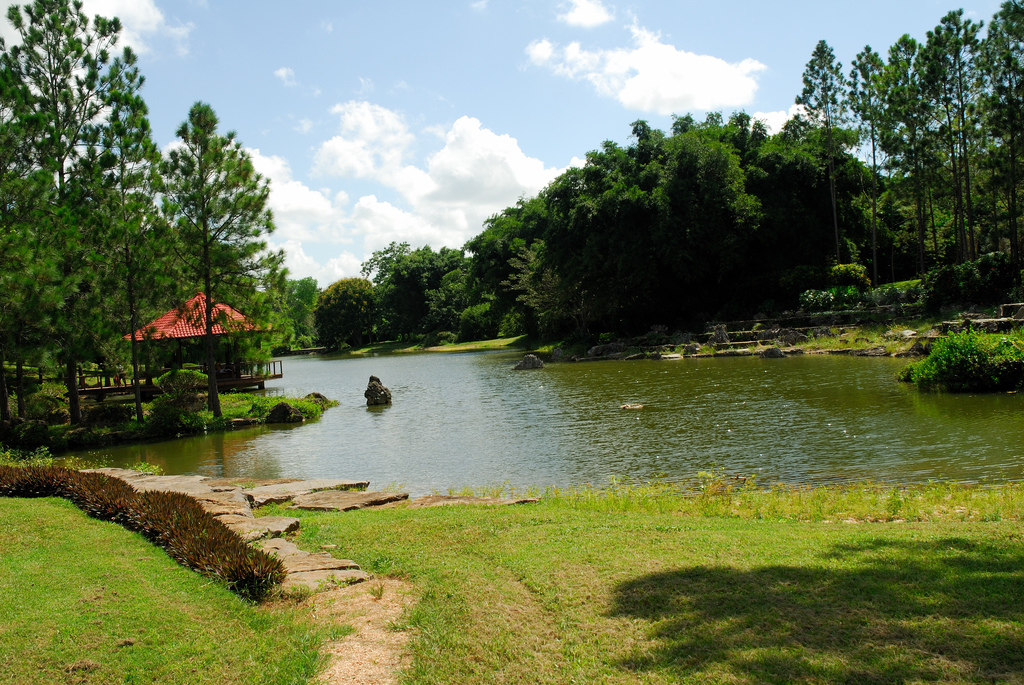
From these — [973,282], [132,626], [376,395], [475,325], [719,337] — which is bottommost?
[376,395]

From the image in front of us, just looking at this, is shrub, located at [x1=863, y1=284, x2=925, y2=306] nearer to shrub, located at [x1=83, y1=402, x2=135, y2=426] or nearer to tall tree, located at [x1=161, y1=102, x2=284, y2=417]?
tall tree, located at [x1=161, y1=102, x2=284, y2=417]

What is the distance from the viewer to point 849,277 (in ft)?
129

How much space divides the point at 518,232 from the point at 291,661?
5708 cm

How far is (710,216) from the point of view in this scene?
41281mm

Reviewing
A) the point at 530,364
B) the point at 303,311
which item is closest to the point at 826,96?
the point at 530,364

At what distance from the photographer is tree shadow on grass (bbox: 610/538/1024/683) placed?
3717 mm

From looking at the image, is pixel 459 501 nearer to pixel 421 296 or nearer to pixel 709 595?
pixel 709 595

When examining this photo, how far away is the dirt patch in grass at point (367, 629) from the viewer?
4082 mm

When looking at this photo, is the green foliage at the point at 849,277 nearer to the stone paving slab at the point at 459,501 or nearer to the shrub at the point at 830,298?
the shrub at the point at 830,298

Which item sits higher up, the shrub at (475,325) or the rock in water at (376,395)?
the shrub at (475,325)

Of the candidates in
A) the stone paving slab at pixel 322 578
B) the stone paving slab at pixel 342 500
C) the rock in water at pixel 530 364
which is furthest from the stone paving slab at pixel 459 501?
the rock in water at pixel 530 364

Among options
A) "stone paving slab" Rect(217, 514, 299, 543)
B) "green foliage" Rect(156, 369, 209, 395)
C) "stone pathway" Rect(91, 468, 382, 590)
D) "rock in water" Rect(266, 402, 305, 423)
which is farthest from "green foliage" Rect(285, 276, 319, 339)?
"stone paving slab" Rect(217, 514, 299, 543)

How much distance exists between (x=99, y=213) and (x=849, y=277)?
3814 cm

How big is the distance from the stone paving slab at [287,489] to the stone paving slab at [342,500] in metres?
0.26
